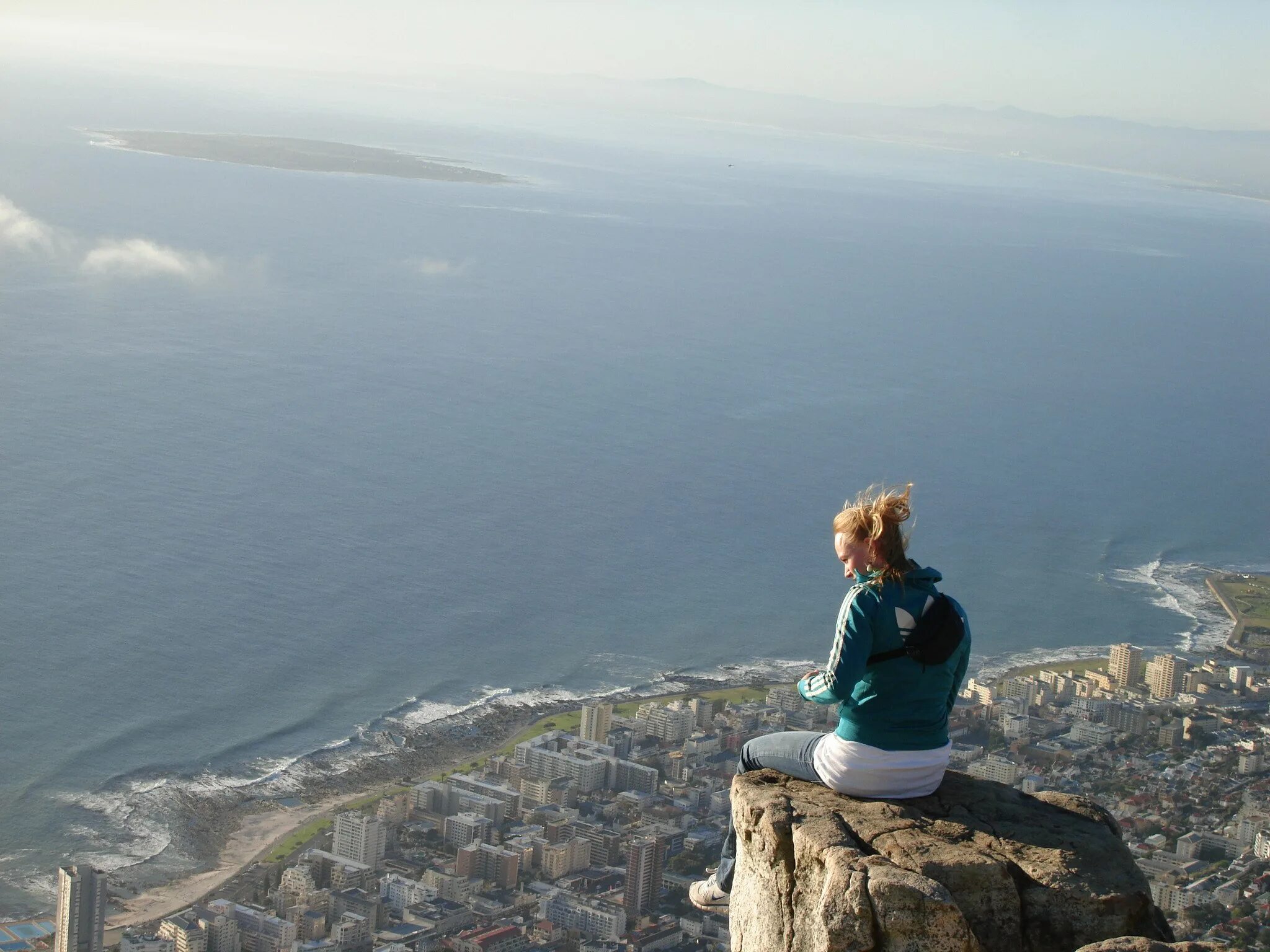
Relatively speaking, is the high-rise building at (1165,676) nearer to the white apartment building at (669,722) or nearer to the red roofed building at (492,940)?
the white apartment building at (669,722)

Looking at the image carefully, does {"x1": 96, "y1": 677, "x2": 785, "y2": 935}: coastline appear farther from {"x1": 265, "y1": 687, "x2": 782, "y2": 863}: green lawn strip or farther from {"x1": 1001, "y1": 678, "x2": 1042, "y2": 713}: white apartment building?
{"x1": 1001, "y1": 678, "x2": 1042, "y2": 713}: white apartment building

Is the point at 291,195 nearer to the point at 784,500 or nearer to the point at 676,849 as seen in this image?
the point at 784,500

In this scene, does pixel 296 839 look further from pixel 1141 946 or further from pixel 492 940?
pixel 1141 946

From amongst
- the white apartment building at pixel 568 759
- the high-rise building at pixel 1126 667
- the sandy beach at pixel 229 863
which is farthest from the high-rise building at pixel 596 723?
the high-rise building at pixel 1126 667

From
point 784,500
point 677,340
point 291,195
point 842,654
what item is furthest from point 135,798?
point 291,195

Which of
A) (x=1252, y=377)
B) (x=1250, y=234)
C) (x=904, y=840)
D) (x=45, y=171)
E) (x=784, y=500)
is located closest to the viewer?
(x=904, y=840)

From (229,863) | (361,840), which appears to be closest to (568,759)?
(361,840)
